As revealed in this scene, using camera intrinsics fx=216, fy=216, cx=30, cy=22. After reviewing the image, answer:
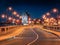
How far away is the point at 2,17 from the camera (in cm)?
7994

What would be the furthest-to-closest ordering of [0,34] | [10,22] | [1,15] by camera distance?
[10,22] < [1,15] < [0,34]

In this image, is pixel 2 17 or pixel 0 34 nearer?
pixel 0 34

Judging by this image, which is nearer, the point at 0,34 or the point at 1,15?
the point at 0,34

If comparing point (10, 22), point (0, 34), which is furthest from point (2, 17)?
point (0, 34)

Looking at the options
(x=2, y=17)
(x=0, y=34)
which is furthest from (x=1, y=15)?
(x=0, y=34)

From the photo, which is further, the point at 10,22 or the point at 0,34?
the point at 10,22

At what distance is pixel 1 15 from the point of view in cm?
7712

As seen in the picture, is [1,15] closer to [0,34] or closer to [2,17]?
[2,17]

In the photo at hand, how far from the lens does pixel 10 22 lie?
110 metres

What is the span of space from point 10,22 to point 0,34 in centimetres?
7498

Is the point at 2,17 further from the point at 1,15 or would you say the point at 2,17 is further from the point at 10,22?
the point at 10,22

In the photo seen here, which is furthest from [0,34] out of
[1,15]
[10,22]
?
[10,22]

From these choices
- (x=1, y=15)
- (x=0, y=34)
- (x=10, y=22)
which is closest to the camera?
(x=0, y=34)

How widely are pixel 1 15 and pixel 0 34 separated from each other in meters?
43.0
